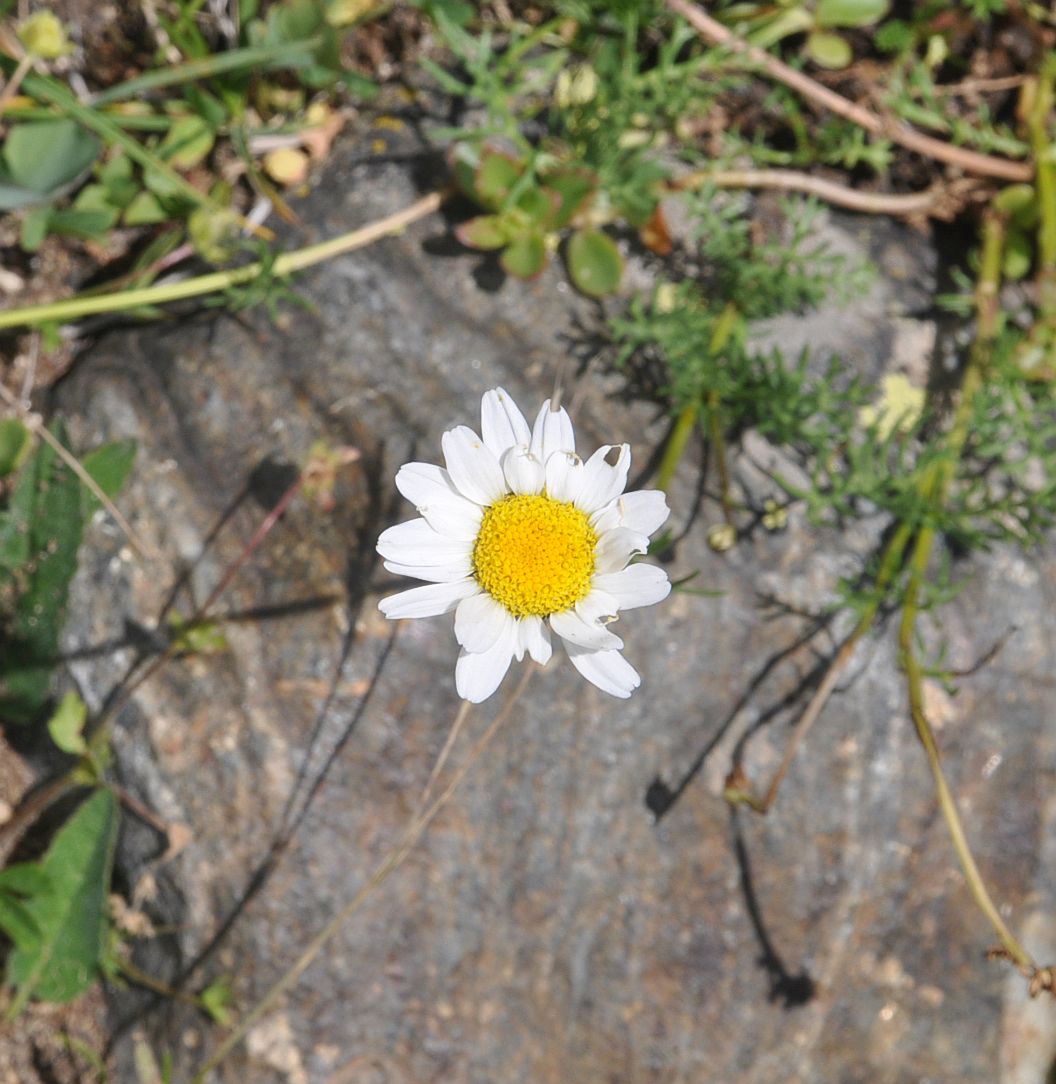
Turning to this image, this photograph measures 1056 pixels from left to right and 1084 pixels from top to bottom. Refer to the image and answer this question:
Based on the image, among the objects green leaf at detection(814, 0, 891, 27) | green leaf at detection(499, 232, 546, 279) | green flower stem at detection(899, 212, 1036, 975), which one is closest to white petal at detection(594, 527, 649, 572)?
green flower stem at detection(899, 212, 1036, 975)

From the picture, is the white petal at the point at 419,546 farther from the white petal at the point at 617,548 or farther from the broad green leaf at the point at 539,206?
the broad green leaf at the point at 539,206

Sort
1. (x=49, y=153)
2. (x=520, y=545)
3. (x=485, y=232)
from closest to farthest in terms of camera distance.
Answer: (x=520, y=545) → (x=485, y=232) → (x=49, y=153)

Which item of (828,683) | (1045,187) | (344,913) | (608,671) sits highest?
(608,671)

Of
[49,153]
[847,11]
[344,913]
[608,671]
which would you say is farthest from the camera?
Answer: [847,11]

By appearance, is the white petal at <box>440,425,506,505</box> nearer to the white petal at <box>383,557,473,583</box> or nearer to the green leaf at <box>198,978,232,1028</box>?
the white petal at <box>383,557,473,583</box>

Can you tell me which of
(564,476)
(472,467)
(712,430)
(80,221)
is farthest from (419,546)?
(80,221)

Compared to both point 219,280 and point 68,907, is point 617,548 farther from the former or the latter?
point 68,907
